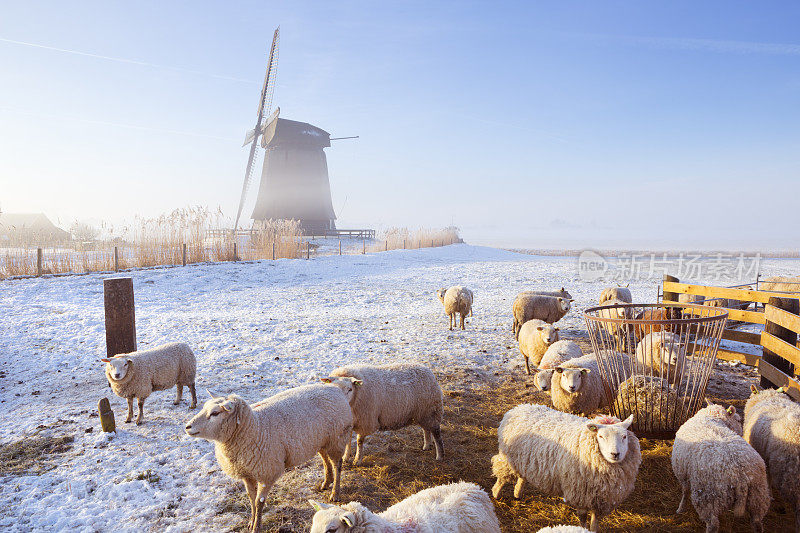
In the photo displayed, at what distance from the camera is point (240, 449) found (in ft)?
13.6

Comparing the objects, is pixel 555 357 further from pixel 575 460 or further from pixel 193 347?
pixel 193 347

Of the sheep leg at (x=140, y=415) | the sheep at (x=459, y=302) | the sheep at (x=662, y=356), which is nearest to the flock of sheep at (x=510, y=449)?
the sheep at (x=662, y=356)

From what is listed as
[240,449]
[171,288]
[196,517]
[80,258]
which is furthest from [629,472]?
[80,258]

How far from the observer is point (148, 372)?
21.6ft

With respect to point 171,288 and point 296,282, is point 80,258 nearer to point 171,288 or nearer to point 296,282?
point 171,288

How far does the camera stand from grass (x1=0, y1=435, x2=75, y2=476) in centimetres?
502

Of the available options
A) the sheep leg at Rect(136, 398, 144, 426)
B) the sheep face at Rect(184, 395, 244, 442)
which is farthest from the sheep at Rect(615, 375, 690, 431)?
the sheep leg at Rect(136, 398, 144, 426)

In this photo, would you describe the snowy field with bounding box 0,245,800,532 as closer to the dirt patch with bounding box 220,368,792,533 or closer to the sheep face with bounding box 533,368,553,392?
the dirt patch with bounding box 220,368,792,533

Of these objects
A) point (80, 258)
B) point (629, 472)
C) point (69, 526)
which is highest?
point (80, 258)

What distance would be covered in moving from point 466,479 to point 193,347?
26.1 ft

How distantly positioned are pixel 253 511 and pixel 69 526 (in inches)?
73.4

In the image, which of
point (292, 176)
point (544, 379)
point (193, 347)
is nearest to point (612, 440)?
point (544, 379)

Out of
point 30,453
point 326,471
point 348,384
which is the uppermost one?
point 348,384

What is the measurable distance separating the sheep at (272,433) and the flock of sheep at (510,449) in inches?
0.4
